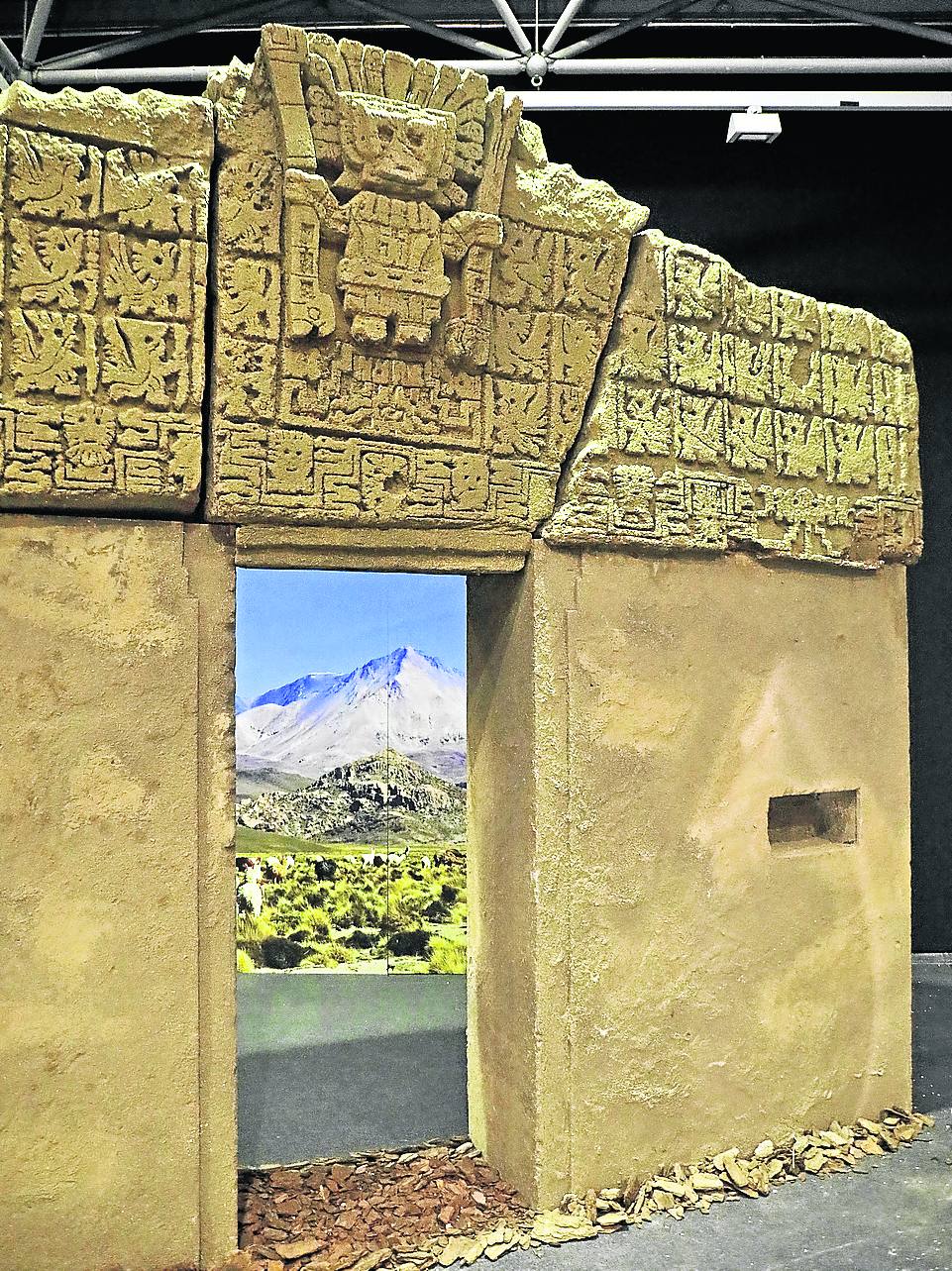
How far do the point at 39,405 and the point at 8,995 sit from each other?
5.31ft

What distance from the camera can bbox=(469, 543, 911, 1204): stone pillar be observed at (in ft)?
12.3

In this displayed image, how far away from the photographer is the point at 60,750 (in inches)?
124

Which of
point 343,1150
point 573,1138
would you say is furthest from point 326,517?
point 343,1150

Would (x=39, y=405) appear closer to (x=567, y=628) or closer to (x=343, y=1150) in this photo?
(x=567, y=628)

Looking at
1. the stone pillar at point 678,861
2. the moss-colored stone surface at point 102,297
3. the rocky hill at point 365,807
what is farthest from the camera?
the rocky hill at point 365,807

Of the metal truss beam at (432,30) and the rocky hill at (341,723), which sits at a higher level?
the metal truss beam at (432,30)

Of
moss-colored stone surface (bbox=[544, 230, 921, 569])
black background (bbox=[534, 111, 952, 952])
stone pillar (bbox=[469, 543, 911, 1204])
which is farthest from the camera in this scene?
black background (bbox=[534, 111, 952, 952])

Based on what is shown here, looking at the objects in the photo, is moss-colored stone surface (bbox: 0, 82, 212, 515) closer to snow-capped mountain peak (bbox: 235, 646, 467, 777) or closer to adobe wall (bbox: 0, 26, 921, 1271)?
adobe wall (bbox: 0, 26, 921, 1271)

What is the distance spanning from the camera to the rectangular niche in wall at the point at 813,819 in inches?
176

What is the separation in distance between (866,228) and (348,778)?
15.7 feet

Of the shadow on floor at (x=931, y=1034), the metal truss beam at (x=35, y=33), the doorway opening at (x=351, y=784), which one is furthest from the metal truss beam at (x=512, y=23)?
the shadow on floor at (x=931, y=1034)

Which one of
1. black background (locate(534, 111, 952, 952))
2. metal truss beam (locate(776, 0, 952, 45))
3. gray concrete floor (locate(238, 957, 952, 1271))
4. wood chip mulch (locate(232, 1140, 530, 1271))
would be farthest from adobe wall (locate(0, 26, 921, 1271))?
black background (locate(534, 111, 952, 952))

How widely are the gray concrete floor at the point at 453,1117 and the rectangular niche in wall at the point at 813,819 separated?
119 centimetres

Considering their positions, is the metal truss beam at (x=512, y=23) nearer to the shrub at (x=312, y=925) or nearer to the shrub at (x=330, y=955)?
the shrub at (x=312, y=925)
